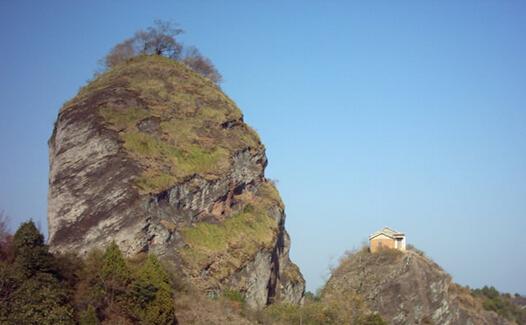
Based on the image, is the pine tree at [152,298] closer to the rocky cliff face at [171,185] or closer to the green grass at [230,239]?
the rocky cliff face at [171,185]

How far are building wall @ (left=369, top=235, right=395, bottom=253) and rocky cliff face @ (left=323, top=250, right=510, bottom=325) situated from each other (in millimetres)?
849

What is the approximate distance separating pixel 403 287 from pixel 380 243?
575 centimetres

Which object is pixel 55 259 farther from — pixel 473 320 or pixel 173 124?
pixel 473 320

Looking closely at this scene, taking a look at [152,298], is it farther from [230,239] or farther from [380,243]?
[380,243]

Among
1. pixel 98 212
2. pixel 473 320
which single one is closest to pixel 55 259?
pixel 98 212

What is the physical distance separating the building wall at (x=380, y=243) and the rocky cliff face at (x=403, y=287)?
2.78ft

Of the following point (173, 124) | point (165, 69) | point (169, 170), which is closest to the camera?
point (169, 170)

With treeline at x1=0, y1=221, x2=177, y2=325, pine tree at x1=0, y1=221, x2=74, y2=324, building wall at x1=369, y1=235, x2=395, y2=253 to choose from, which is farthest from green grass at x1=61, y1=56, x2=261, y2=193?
pine tree at x1=0, y1=221, x2=74, y2=324

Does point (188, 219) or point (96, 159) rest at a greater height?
point (96, 159)

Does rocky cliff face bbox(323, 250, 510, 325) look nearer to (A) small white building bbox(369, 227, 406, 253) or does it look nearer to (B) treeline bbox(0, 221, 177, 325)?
(A) small white building bbox(369, 227, 406, 253)

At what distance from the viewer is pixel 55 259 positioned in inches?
1318

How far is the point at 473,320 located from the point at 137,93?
3483 cm

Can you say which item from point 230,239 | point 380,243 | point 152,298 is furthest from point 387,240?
point 152,298

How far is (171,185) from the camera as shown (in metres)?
47.9
